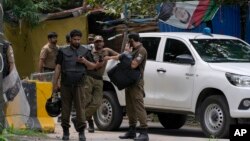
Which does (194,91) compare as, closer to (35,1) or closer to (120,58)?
(120,58)

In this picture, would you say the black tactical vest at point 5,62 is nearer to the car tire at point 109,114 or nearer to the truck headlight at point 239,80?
the car tire at point 109,114

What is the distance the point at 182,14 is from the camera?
51.9ft

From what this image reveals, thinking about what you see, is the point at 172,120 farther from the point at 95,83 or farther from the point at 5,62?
the point at 5,62

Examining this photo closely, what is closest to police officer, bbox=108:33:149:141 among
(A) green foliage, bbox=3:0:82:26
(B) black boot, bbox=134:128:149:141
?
(B) black boot, bbox=134:128:149:141

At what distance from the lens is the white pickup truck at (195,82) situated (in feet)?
37.3

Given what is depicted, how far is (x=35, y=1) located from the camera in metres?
19.9

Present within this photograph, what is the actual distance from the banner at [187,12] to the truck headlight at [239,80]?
4.23m

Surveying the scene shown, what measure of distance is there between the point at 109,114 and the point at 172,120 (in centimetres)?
159

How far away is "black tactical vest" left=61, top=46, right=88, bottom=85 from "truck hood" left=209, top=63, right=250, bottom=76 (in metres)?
2.42

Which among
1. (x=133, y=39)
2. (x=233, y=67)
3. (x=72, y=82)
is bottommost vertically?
(x=72, y=82)

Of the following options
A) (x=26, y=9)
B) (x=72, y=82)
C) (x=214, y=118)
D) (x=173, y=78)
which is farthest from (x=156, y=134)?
(x=26, y=9)

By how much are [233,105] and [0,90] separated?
3.98 m

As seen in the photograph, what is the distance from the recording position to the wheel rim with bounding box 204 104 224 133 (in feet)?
38.0

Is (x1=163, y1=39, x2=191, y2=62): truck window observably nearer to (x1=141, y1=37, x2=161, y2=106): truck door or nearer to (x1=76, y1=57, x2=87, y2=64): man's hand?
(x1=141, y1=37, x2=161, y2=106): truck door
